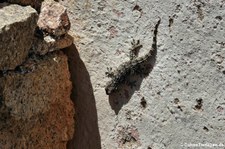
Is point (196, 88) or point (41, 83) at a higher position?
point (196, 88)

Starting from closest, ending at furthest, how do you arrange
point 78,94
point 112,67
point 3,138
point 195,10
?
point 195,10
point 3,138
point 112,67
point 78,94

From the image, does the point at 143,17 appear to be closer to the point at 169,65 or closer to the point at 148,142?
the point at 169,65

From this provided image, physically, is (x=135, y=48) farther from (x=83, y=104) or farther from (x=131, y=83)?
(x=83, y=104)

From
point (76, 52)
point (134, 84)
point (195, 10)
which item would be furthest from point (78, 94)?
point (195, 10)

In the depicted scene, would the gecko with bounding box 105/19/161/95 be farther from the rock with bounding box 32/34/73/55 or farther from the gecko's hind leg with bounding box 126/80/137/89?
the rock with bounding box 32/34/73/55

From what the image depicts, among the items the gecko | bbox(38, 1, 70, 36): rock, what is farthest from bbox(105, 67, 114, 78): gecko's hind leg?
bbox(38, 1, 70, 36): rock

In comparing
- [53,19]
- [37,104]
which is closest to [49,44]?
[53,19]

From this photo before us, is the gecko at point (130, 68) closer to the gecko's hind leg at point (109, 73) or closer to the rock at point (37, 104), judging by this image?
the gecko's hind leg at point (109, 73)

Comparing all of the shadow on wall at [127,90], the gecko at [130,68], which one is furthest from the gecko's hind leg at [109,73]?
the shadow on wall at [127,90]
